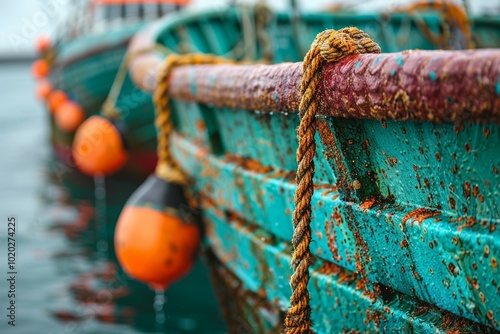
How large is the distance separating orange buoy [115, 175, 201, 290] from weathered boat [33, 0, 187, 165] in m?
3.77

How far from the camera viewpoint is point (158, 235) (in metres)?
3.32

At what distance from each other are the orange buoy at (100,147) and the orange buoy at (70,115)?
333cm

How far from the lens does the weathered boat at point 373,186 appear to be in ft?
4.64

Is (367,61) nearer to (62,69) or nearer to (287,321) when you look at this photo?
(287,321)

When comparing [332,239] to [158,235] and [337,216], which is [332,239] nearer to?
[337,216]

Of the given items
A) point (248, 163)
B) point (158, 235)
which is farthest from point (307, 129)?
point (158, 235)

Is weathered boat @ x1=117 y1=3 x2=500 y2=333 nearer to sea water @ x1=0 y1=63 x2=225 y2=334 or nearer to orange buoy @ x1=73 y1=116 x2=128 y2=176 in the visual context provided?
sea water @ x1=0 y1=63 x2=225 y2=334

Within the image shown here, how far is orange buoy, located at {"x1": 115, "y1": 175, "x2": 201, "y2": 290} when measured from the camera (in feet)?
10.9

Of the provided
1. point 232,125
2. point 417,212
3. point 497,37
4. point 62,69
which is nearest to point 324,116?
point 417,212

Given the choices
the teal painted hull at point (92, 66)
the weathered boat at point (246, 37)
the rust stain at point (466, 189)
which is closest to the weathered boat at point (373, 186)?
the rust stain at point (466, 189)

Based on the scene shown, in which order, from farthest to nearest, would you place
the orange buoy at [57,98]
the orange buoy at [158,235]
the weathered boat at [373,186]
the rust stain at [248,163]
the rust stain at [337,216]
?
the orange buoy at [57,98]
the orange buoy at [158,235]
the rust stain at [248,163]
the rust stain at [337,216]
the weathered boat at [373,186]

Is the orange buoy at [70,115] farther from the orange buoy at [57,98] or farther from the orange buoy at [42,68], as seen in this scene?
the orange buoy at [42,68]

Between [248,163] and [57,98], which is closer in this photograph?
[248,163]

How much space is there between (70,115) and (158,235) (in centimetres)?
642
